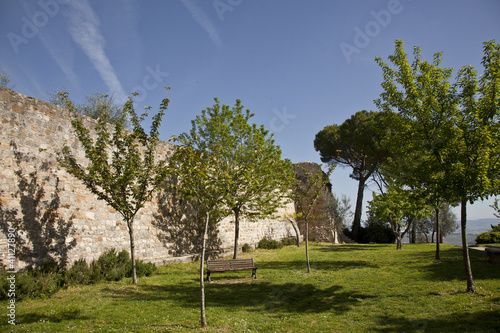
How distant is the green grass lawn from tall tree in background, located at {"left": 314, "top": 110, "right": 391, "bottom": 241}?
17.7 metres

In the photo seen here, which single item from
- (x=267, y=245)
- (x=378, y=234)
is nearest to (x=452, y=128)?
(x=267, y=245)

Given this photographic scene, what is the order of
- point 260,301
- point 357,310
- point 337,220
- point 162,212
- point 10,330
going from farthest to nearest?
point 337,220 → point 162,212 → point 260,301 → point 357,310 → point 10,330

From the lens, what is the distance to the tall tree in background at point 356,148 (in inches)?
1041

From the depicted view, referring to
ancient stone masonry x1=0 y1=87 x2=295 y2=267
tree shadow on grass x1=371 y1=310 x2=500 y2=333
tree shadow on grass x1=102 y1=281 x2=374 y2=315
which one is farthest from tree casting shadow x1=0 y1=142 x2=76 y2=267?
tree shadow on grass x1=371 y1=310 x2=500 y2=333

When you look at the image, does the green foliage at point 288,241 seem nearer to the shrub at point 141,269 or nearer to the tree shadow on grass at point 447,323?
the shrub at point 141,269

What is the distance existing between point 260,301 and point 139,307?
2.90 metres

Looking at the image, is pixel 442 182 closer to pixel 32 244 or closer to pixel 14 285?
pixel 14 285

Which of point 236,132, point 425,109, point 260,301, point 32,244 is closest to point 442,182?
point 425,109

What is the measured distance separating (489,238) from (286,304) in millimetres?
18408

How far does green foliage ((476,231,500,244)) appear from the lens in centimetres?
1789

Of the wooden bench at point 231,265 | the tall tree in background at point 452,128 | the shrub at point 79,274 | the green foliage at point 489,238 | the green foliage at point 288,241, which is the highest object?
the tall tree in background at point 452,128

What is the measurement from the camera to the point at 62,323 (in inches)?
209

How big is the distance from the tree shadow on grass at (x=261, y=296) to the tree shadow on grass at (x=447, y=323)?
42.5 inches

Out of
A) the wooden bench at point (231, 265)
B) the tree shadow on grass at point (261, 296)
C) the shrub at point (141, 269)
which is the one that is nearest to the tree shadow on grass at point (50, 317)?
the tree shadow on grass at point (261, 296)
